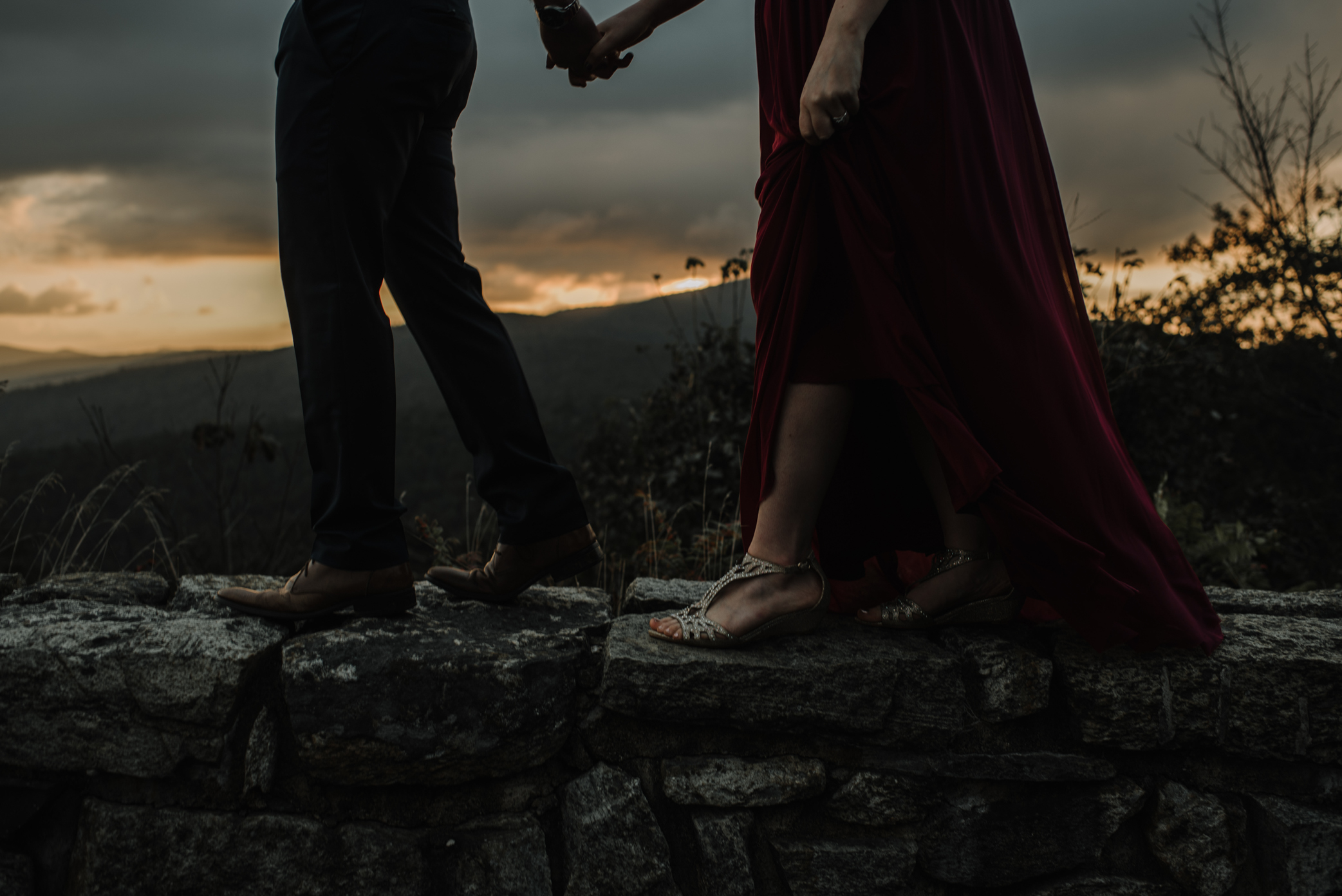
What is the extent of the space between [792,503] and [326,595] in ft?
2.88

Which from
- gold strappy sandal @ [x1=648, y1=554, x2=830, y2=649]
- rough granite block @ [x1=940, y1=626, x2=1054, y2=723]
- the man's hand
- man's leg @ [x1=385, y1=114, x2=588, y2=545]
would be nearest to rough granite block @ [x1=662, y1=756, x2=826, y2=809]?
gold strappy sandal @ [x1=648, y1=554, x2=830, y2=649]

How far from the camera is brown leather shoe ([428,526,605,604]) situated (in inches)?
67.4

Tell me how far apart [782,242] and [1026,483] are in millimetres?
582

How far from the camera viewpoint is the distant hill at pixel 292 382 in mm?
9062

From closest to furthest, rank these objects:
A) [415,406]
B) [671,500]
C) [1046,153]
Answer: [1046,153] → [671,500] → [415,406]

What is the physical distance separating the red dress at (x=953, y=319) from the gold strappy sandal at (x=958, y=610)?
0.32 feet

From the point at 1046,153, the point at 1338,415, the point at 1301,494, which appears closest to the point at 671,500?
the point at 1046,153

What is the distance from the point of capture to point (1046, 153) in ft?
5.40

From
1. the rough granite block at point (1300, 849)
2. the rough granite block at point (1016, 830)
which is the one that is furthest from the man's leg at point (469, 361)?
the rough granite block at point (1300, 849)

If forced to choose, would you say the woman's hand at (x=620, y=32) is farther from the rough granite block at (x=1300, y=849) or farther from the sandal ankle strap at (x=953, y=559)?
the rough granite block at (x=1300, y=849)

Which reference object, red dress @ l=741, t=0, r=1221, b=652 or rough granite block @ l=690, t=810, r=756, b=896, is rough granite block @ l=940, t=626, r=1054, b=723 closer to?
red dress @ l=741, t=0, r=1221, b=652

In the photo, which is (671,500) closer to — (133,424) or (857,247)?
(857,247)

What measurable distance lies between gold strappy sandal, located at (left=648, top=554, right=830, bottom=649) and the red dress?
0.15 meters

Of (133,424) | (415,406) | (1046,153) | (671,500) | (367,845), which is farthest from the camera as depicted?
(133,424)
